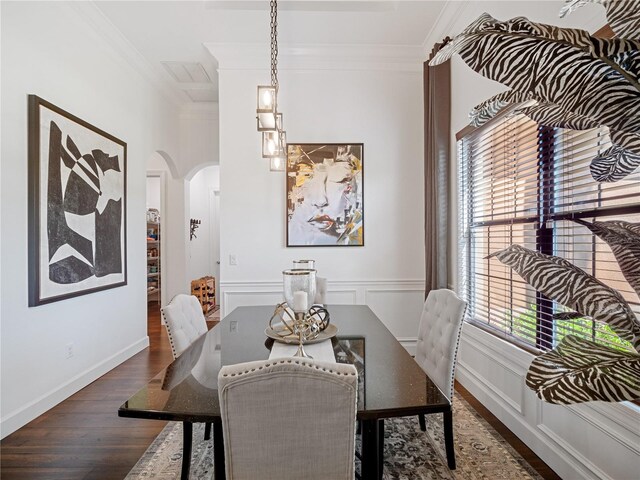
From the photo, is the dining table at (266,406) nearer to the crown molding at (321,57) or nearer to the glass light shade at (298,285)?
the glass light shade at (298,285)

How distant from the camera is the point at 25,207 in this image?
2256 millimetres

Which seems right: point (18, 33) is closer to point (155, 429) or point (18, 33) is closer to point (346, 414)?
point (155, 429)

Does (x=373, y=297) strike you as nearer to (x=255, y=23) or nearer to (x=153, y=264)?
(x=255, y=23)

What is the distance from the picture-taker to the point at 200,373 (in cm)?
131

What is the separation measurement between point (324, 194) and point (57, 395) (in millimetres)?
2767

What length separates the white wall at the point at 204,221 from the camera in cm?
643

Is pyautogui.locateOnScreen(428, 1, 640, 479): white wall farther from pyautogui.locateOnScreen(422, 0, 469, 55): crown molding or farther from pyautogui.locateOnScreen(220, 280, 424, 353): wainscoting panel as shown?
pyautogui.locateOnScreen(220, 280, 424, 353): wainscoting panel

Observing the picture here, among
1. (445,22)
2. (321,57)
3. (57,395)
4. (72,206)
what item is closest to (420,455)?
(57,395)

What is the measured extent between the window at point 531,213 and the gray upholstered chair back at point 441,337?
0.41 metres

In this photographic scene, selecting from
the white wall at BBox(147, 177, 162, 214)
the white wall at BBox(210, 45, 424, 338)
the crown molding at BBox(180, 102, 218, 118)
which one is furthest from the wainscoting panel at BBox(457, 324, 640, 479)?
the white wall at BBox(147, 177, 162, 214)

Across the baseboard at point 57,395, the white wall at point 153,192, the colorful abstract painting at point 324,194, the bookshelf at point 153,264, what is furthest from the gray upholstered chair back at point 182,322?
the white wall at point 153,192

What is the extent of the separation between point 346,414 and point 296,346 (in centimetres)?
71

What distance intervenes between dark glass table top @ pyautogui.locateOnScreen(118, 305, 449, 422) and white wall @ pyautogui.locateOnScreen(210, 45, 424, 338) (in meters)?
1.47

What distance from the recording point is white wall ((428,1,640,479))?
1.40m
